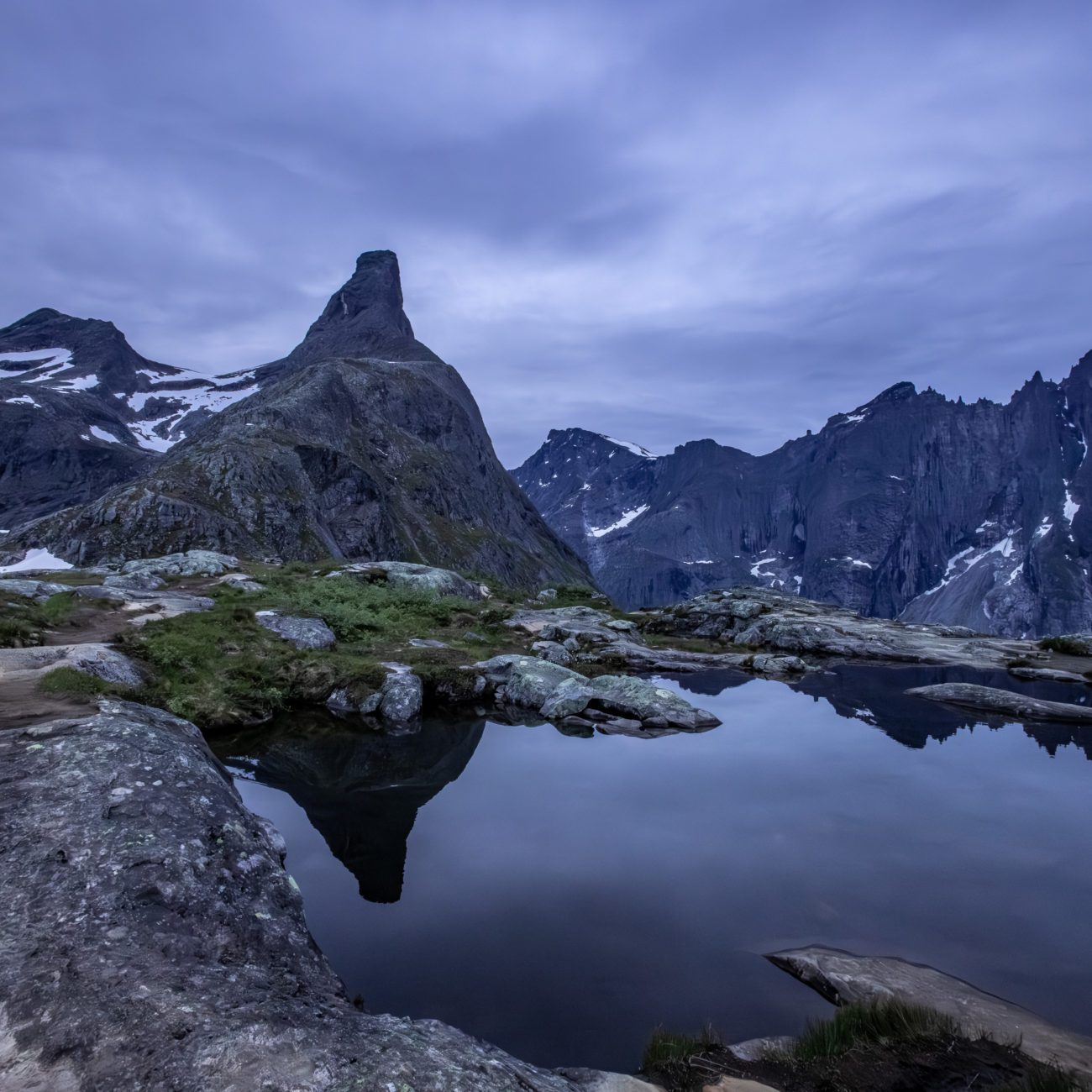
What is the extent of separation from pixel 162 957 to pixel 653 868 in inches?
437

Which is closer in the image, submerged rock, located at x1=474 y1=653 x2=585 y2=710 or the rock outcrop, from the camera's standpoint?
submerged rock, located at x1=474 y1=653 x2=585 y2=710

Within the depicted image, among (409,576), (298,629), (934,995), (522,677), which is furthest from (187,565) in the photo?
(934,995)

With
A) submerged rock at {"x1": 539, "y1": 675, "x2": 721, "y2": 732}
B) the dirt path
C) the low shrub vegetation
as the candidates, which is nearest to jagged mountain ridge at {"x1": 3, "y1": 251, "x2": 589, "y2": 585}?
the dirt path

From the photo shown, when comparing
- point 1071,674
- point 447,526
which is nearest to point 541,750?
point 1071,674

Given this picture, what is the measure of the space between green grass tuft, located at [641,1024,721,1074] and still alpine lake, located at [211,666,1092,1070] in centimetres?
53

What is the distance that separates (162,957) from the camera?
769 centimetres

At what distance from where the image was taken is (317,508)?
401 ft

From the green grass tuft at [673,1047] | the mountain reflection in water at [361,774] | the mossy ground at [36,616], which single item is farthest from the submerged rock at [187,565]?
the green grass tuft at [673,1047]

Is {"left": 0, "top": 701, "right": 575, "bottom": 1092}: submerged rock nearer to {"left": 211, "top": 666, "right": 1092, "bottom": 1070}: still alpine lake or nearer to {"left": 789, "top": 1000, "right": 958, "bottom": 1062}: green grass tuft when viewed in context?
{"left": 211, "top": 666, "right": 1092, "bottom": 1070}: still alpine lake

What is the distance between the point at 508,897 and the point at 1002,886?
11825mm

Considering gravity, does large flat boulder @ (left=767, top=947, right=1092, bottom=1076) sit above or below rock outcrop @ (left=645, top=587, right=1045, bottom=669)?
below

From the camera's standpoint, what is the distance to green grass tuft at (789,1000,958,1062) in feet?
27.5

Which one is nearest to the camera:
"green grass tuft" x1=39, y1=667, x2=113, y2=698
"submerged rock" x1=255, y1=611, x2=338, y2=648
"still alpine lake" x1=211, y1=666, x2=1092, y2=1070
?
"still alpine lake" x1=211, y1=666, x2=1092, y2=1070

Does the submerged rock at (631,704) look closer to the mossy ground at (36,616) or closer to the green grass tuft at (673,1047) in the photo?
the green grass tuft at (673,1047)
